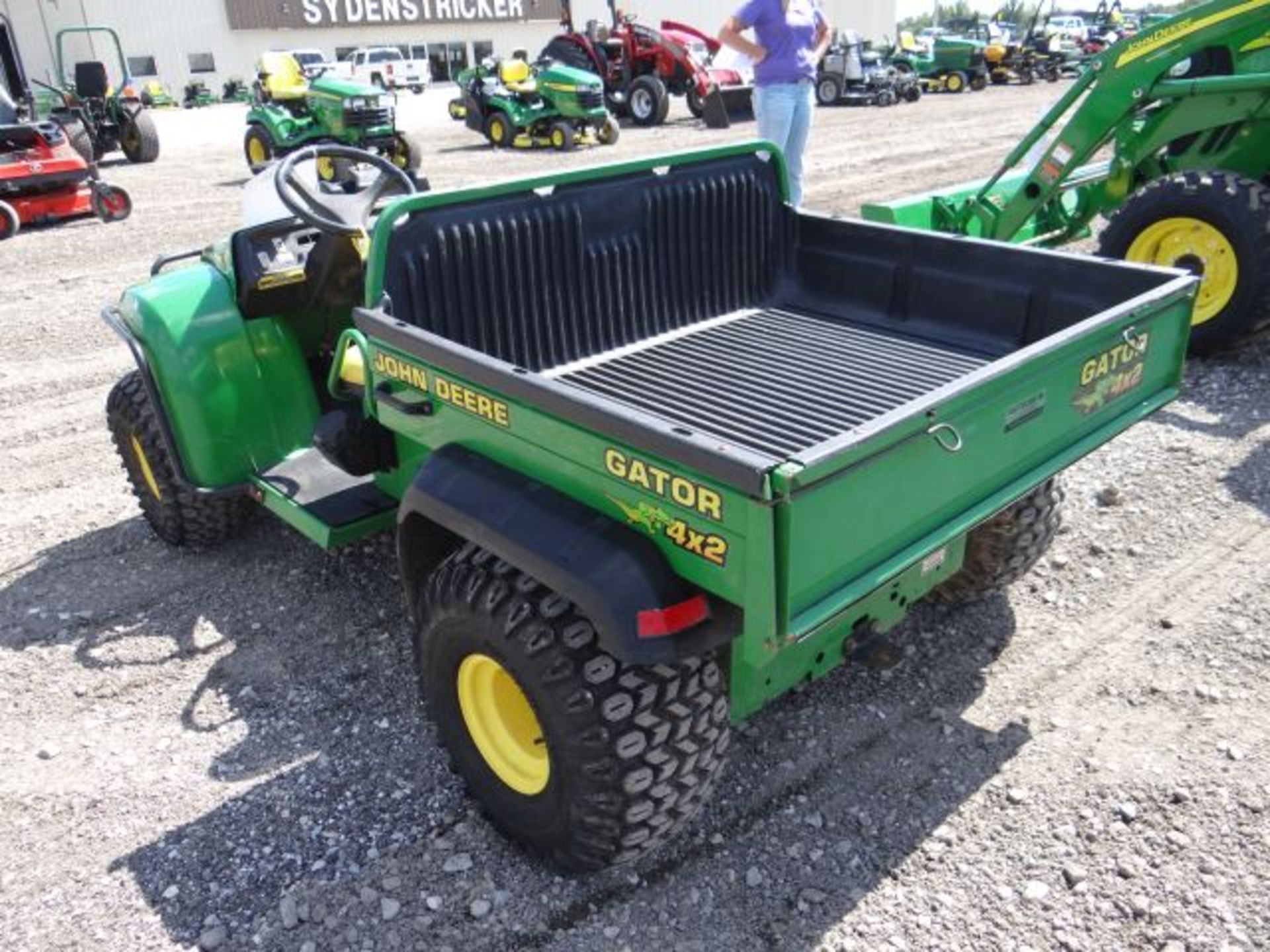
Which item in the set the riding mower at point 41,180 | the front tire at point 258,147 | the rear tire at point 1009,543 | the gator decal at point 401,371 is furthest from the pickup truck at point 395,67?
the rear tire at point 1009,543

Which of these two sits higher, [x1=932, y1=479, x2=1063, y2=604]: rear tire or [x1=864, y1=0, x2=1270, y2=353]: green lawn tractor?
[x1=864, y1=0, x2=1270, y2=353]: green lawn tractor

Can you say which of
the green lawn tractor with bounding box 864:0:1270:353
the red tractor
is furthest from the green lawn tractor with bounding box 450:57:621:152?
the green lawn tractor with bounding box 864:0:1270:353

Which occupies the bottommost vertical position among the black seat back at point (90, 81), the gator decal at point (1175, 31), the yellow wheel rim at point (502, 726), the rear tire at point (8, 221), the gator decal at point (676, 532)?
the yellow wheel rim at point (502, 726)

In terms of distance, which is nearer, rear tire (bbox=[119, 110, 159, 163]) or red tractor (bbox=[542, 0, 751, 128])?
rear tire (bbox=[119, 110, 159, 163])

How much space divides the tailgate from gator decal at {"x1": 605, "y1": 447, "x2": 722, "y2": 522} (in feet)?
0.50

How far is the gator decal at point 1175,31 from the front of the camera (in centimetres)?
544

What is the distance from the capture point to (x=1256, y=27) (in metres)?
5.49

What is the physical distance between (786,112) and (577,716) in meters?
5.23

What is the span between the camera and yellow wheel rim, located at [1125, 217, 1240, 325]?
16.9ft

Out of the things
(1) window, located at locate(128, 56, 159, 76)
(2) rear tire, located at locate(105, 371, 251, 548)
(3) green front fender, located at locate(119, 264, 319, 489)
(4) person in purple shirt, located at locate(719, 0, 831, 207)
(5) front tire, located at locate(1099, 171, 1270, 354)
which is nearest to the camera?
(3) green front fender, located at locate(119, 264, 319, 489)

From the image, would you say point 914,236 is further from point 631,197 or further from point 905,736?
point 905,736

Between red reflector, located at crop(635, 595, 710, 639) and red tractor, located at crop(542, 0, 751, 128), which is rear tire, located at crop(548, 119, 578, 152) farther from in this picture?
red reflector, located at crop(635, 595, 710, 639)

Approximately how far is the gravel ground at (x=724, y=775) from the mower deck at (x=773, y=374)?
788 millimetres

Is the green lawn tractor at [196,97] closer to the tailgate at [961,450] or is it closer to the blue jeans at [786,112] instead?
the blue jeans at [786,112]
